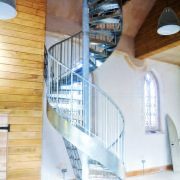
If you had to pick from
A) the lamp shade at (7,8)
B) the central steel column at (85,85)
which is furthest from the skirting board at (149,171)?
the lamp shade at (7,8)

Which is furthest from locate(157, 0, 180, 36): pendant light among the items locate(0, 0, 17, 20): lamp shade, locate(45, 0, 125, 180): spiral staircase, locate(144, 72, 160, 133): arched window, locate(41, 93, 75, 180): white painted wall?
locate(144, 72, 160, 133): arched window

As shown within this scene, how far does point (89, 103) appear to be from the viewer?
173 inches

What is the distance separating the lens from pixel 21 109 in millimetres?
3766

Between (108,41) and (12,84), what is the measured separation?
7.35 ft

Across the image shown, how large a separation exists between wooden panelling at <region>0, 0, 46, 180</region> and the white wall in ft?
7.33

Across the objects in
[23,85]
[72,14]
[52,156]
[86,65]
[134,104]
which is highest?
[72,14]

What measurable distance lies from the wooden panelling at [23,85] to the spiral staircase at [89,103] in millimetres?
299

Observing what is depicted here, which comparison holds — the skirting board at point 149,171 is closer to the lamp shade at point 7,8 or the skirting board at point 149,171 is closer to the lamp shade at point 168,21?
the lamp shade at point 168,21

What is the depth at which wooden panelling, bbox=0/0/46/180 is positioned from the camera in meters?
3.65

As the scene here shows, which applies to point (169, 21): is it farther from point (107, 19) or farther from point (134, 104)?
point (134, 104)

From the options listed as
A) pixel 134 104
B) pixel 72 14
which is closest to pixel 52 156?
pixel 134 104

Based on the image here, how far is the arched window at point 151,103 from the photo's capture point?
7.06m

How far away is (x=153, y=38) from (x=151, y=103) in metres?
1.98

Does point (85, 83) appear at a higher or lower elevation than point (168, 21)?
lower
